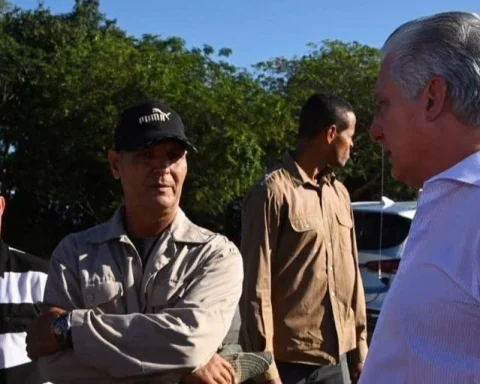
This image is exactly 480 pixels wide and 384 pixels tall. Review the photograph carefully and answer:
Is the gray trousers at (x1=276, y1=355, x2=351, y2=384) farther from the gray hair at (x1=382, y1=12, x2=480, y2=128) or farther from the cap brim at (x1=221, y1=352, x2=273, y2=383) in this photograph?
the gray hair at (x1=382, y1=12, x2=480, y2=128)

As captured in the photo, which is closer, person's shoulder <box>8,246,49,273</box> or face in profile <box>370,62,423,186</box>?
face in profile <box>370,62,423,186</box>

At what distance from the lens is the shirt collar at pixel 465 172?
175cm

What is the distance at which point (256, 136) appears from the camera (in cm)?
2102

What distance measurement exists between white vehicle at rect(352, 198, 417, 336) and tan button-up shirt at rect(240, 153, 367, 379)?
17.1 feet

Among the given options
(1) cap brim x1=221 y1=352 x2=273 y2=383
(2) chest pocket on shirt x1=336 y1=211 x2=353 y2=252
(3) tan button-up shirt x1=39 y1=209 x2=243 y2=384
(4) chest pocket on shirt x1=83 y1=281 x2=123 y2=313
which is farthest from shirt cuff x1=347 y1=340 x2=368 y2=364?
(4) chest pocket on shirt x1=83 y1=281 x2=123 y2=313

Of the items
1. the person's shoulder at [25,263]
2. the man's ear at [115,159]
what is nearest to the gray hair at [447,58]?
the man's ear at [115,159]

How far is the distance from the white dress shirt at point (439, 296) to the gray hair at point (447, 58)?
12 centimetres

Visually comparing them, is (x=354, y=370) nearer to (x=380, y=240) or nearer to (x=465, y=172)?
(x=465, y=172)

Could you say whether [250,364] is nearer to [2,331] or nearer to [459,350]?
[2,331]

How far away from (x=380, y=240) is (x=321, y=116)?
593 centimetres

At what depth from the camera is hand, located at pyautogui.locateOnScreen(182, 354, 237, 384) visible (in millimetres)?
2826

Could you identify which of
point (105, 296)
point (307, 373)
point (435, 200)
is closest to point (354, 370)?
point (307, 373)

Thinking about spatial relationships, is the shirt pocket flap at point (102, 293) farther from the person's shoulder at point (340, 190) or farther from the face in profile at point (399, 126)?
the person's shoulder at point (340, 190)

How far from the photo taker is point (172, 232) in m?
3.07
